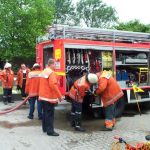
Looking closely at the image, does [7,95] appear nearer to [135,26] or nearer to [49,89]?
[49,89]

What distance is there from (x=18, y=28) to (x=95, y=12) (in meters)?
35.3

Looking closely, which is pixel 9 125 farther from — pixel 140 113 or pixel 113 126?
pixel 140 113

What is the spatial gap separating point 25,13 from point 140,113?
21.8 metres

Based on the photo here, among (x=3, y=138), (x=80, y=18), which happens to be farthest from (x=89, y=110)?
(x=80, y=18)

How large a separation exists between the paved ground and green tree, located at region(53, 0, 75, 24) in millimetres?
54236

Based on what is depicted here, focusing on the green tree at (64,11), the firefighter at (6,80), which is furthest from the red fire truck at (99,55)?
the green tree at (64,11)

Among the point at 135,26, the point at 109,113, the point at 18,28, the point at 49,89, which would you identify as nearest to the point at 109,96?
the point at 109,113

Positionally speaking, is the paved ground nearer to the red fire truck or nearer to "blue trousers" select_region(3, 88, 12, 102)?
the red fire truck

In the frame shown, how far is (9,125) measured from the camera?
9508mm

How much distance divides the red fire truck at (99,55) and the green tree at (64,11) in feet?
174

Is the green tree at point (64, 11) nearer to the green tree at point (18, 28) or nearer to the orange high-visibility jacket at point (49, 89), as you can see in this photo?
the green tree at point (18, 28)

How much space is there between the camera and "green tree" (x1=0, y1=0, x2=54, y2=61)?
3175 centimetres

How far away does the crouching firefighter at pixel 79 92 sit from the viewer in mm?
8809

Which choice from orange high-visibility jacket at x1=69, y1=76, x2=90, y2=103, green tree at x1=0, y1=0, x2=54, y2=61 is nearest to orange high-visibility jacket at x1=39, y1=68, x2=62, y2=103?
orange high-visibility jacket at x1=69, y1=76, x2=90, y2=103
